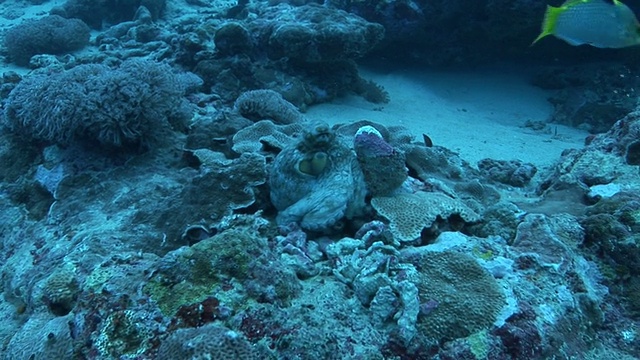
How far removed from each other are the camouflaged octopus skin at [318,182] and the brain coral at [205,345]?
124 centimetres

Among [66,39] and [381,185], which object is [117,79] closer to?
[381,185]

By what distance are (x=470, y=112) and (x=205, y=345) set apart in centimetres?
871

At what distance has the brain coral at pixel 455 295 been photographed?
2.05m

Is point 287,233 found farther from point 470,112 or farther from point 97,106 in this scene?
point 470,112

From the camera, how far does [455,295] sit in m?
2.18

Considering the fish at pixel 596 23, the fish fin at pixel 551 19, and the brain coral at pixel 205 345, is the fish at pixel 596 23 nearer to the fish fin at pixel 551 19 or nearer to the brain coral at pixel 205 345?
the fish fin at pixel 551 19

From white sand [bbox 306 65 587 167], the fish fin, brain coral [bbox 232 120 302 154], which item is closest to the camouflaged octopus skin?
brain coral [bbox 232 120 302 154]

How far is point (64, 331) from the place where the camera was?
6.65 feet

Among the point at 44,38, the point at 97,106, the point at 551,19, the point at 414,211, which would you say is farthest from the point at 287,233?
the point at 44,38

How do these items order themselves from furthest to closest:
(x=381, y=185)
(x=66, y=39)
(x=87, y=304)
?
(x=66, y=39) < (x=381, y=185) < (x=87, y=304)

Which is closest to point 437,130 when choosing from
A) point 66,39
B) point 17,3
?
point 66,39

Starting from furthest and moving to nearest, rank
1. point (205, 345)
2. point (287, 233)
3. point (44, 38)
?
point (44, 38), point (287, 233), point (205, 345)

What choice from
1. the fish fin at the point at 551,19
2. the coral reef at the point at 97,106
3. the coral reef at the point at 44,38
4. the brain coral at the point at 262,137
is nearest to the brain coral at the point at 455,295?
the brain coral at the point at 262,137

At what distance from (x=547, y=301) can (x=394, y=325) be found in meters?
0.92
